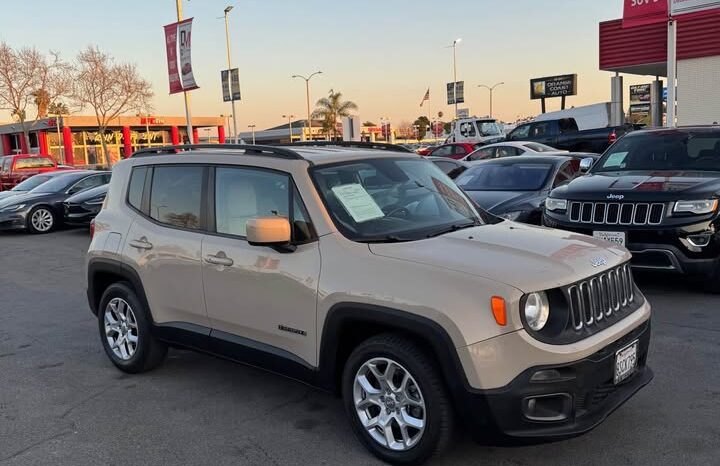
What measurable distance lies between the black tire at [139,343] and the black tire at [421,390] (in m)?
2.11

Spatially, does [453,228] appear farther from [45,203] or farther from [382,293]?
[45,203]

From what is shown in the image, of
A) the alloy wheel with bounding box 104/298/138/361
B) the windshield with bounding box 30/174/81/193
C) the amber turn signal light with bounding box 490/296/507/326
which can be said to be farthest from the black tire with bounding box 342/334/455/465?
the windshield with bounding box 30/174/81/193

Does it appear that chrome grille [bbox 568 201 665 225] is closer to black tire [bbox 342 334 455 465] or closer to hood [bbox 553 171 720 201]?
hood [bbox 553 171 720 201]

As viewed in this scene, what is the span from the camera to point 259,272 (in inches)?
157

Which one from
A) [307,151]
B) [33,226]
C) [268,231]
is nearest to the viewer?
[268,231]

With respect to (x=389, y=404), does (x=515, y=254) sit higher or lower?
higher

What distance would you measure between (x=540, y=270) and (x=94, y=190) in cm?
1312

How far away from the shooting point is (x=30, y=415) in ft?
14.6

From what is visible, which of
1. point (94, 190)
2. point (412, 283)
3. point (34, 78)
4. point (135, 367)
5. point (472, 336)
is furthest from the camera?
point (34, 78)

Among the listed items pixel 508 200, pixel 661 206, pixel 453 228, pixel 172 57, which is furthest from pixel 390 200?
pixel 172 57

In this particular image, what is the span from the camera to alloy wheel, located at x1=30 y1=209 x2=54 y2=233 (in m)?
15.1

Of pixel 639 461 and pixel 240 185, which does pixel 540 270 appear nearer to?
pixel 639 461

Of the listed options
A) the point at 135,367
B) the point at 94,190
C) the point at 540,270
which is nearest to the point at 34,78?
the point at 94,190

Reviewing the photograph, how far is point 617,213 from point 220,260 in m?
4.44
